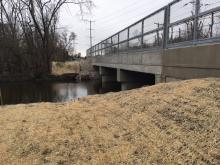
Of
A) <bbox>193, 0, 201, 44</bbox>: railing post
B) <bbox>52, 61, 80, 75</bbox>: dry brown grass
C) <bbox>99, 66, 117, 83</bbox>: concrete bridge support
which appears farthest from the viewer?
<bbox>52, 61, 80, 75</bbox>: dry brown grass

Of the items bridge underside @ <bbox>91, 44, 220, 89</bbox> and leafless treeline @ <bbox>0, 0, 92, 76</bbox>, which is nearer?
bridge underside @ <bbox>91, 44, 220, 89</bbox>

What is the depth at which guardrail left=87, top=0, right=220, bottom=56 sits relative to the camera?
696 cm

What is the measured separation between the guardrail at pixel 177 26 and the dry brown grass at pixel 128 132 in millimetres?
1795

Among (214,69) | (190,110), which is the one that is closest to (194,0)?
(214,69)

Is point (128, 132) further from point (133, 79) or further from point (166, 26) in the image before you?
point (133, 79)

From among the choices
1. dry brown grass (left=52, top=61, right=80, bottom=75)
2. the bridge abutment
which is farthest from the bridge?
dry brown grass (left=52, top=61, right=80, bottom=75)

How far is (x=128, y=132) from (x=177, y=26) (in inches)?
205

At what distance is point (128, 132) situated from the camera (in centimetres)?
464

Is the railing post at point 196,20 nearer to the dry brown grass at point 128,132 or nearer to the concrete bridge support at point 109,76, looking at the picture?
the dry brown grass at point 128,132

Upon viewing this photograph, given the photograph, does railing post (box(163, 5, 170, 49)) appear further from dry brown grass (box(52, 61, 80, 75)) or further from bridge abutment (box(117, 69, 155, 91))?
dry brown grass (box(52, 61, 80, 75))

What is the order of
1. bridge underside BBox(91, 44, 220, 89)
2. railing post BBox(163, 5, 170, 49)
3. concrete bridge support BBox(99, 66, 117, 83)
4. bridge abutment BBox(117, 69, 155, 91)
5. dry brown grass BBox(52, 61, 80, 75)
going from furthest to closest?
dry brown grass BBox(52, 61, 80, 75)
concrete bridge support BBox(99, 66, 117, 83)
bridge abutment BBox(117, 69, 155, 91)
railing post BBox(163, 5, 170, 49)
bridge underside BBox(91, 44, 220, 89)

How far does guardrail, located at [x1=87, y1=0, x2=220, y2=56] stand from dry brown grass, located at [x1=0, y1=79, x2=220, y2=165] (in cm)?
179

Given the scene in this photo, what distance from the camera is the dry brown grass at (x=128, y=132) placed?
12.6 feet

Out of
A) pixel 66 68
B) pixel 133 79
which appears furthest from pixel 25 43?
pixel 133 79
